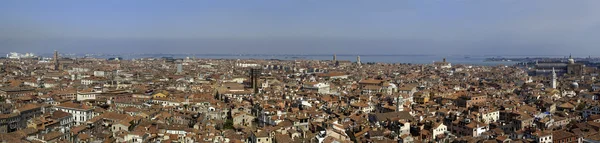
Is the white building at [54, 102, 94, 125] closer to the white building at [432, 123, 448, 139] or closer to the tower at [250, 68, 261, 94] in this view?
the tower at [250, 68, 261, 94]

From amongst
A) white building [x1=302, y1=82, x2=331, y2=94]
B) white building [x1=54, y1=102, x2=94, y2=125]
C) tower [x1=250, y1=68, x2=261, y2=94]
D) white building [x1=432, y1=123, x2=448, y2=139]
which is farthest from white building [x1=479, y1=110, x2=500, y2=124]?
tower [x1=250, y1=68, x2=261, y2=94]

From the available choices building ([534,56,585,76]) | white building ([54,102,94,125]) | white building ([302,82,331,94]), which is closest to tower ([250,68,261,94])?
white building ([302,82,331,94])

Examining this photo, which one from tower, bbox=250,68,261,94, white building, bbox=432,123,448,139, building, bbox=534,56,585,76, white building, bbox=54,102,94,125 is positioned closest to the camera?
white building, bbox=432,123,448,139

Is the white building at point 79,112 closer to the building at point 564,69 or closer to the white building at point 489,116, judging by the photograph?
the white building at point 489,116

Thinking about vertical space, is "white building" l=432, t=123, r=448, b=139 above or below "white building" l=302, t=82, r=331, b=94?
above

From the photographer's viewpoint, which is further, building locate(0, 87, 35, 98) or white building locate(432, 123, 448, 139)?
building locate(0, 87, 35, 98)

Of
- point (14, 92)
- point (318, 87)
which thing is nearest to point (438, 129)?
point (318, 87)

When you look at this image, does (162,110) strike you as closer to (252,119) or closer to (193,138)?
(252,119)

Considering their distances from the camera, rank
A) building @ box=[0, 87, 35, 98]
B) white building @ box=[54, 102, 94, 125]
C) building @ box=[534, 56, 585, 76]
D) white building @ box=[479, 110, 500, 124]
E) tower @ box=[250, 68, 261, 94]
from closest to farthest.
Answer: white building @ box=[479, 110, 500, 124], white building @ box=[54, 102, 94, 125], building @ box=[0, 87, 35, 98], tower @ box=[250, 68, 261, 94], building @ box=[534, 56, 585, 76]

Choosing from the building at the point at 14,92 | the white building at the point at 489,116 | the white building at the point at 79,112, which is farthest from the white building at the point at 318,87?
the building at the point at 14,92

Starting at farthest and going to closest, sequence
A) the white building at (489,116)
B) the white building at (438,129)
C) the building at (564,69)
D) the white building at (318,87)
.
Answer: the building at (564,69) → the white building at (318,87) → the white building at (489,116) → the white building at (438,129)

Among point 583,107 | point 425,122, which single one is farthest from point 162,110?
point 583,107
